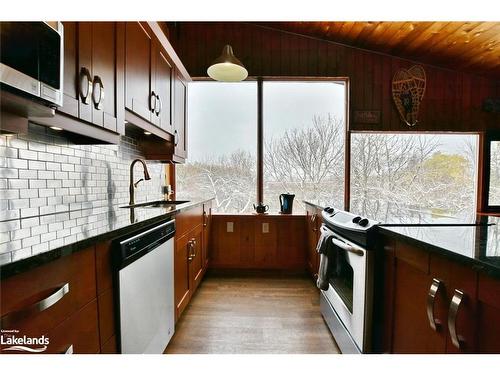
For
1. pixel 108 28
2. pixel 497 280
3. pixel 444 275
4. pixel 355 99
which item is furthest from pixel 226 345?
pixel 355 99

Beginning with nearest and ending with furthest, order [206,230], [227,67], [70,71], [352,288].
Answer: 1. [70,71]
2. [352,288]
3. [227,67]
4. [206,230]

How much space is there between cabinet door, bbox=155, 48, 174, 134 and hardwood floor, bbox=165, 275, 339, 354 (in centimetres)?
161

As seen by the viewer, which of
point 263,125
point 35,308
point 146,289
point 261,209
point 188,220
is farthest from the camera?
point 263,125

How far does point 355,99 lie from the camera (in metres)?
3.16

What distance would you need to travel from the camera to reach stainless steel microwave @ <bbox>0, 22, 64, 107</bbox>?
783 mm

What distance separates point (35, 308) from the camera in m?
0.63

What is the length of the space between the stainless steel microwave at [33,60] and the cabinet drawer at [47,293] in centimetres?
58

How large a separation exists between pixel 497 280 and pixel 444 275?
0.63ft

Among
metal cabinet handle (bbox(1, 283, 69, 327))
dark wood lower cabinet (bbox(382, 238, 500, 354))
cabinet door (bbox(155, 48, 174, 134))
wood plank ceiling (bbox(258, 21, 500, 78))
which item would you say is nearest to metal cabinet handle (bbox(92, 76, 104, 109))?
cabinet door (bbox(155, 48, 174, 134))

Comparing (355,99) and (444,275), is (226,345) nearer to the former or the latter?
(444,275)

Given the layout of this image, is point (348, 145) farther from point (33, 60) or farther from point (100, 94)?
point (33, 60)

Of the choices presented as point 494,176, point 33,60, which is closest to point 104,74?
point 33,60

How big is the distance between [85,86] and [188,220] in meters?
1.17

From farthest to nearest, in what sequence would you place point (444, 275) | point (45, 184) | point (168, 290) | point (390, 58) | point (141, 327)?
1. point (390, 58)
2. point (168, 290)
3. point (45, 184)
4. point (141, 327)
5. point (444, 275)
